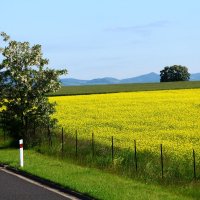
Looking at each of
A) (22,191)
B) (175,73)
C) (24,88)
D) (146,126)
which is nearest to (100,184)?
(22,191)

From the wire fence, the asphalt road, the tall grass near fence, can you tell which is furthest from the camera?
the wire fence

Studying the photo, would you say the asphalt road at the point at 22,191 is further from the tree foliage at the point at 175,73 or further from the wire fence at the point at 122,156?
the tree foliage at the point at 175,73

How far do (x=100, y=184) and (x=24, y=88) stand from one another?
1219 cm

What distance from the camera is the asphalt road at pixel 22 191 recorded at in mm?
12219

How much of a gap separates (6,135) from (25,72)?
220 inches

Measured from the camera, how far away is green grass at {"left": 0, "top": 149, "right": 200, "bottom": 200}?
12.2m

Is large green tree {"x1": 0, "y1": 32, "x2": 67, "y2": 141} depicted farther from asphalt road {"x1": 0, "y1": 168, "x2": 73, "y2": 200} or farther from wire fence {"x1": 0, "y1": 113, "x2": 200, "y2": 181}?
asphalt road {"x1": 0, "y1": 168, "x2": 73, "y2": 200}

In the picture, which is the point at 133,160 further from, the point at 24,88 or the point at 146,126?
the point at 146,126

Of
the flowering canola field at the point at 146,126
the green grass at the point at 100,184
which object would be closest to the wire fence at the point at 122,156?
the flowering canola field at the point at 146,126

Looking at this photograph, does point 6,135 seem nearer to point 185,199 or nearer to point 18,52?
point 18,52

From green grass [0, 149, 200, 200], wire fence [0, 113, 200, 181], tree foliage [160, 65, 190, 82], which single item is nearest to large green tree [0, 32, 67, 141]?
wire fence [0, 113, 200, 181]

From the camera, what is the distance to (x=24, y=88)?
81.6 ft

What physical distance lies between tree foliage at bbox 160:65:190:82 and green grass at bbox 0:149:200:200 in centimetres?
14650

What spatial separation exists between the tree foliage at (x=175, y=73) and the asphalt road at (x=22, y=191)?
491ft
